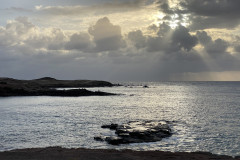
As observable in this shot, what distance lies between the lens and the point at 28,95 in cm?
11581

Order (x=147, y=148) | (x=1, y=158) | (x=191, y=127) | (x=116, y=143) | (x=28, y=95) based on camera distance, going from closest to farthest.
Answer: (x=1, y=158) < (x=147, y=148) < (x=116, y=143) < (x=191, y=127) < (x=28, y=95)

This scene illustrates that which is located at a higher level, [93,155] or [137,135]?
[93,155]

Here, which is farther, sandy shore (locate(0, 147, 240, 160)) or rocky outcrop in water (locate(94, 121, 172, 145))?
rocky outcrop in water (locate(94, 121, 172, 145))

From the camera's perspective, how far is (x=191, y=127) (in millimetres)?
40812

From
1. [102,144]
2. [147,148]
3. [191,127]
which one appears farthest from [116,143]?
[191,127]

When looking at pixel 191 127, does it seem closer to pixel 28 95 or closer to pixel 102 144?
pixel 102 144

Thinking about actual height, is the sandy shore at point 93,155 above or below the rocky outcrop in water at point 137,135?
above

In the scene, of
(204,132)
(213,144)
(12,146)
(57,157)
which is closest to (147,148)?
(213,144)

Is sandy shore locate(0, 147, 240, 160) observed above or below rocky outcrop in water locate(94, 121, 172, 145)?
above

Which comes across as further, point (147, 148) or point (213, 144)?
point (213, 144)

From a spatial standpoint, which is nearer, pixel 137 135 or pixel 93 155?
pixel 93 155

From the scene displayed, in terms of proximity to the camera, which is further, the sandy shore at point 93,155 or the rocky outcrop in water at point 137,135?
the rocky outcrop in water at point 137,135

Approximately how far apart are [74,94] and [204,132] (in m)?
92.5

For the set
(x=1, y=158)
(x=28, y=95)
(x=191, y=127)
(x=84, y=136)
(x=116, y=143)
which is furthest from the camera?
(x=28, y=95)
